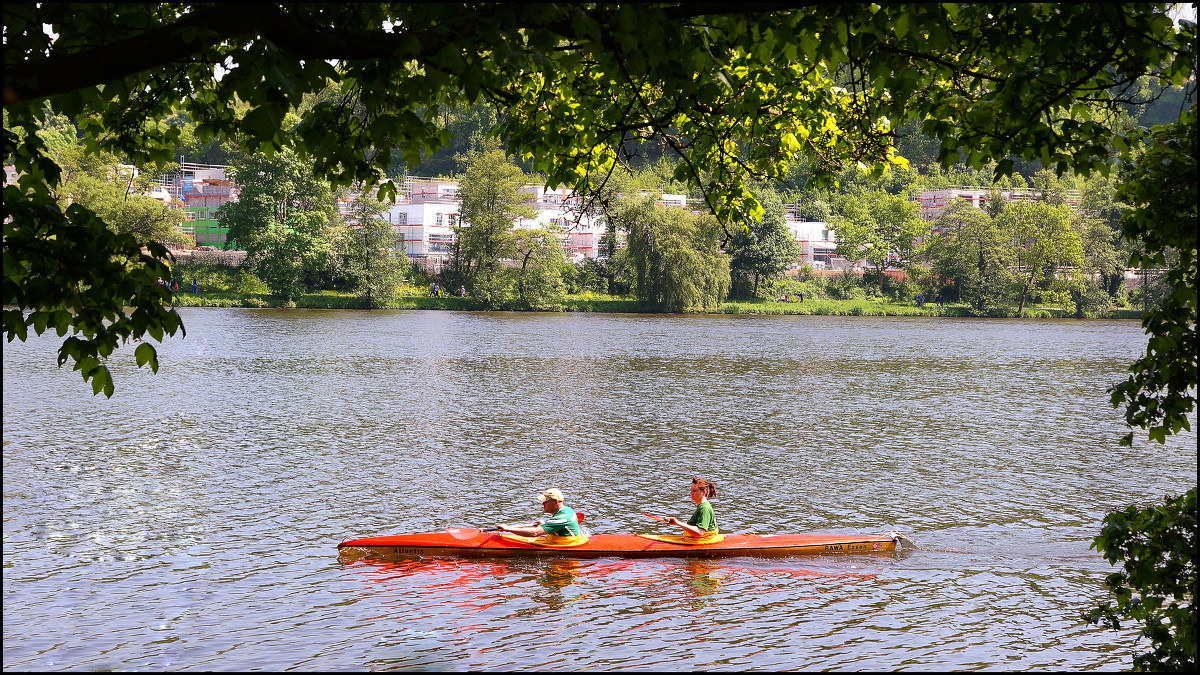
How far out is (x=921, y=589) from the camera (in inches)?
564

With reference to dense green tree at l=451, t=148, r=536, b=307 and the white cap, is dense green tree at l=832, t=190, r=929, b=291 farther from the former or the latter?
the white cap

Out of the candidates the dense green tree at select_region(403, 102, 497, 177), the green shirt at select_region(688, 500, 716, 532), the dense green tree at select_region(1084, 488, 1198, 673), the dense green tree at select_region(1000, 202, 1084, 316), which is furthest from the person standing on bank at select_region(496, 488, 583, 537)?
the dense green tree at select_region(403, 102, 497, 177)

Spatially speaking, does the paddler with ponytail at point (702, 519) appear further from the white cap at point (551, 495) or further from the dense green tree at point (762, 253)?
the dense green tree at point (762, 253)

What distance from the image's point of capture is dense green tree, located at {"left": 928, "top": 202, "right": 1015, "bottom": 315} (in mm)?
90875

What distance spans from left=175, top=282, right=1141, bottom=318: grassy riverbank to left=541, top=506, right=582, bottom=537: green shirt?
64600mm

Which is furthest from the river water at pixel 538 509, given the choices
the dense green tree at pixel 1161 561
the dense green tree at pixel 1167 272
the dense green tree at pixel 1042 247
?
the dense green tree at pixel 1042 247

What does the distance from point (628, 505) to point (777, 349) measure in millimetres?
35994

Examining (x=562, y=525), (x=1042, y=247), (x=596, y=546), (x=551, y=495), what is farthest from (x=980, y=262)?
(x=551, y=495)

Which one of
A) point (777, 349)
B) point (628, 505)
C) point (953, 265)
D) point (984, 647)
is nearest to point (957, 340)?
point (777, 349)

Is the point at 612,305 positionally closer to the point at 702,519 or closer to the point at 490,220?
the point at 490,220

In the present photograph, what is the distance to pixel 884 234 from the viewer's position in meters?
103

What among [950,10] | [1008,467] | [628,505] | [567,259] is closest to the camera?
[950,10]

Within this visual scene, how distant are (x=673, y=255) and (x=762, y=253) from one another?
42.5ft

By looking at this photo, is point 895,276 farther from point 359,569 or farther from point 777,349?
point 359,569
